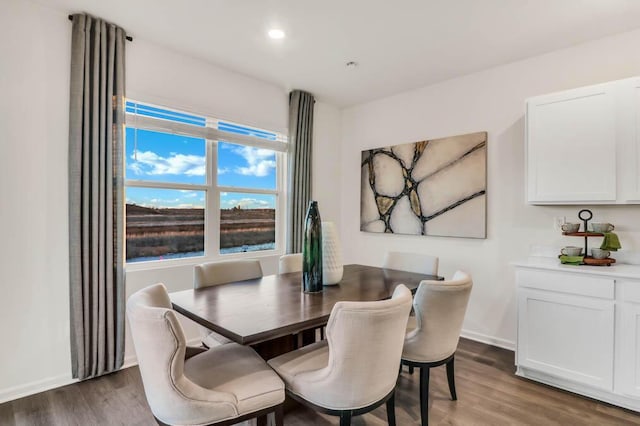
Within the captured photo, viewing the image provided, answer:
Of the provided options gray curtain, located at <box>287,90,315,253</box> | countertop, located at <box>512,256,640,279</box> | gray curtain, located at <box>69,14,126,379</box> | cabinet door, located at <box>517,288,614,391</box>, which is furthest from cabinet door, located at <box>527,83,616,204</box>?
gray curtain, located at <box>69,14,126,379</box>

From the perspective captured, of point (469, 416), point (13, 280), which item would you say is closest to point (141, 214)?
point (13, 280)

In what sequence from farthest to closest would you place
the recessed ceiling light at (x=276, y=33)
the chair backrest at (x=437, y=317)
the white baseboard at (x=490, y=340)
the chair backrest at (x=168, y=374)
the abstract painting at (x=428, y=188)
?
1. the abstract painting at (x=428, y=188)
2. the white baseboard at (x=490, y=340)
3. the recessed ceiling light at (x=276, y=33)
4. the chair backrest at (x=437, y=317)
5. the chair backrest at (x=168, y=374)

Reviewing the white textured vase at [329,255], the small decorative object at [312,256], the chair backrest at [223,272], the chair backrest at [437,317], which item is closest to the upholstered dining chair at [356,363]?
the chair backrest at [437,317]

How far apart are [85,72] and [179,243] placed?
1562 millimetres

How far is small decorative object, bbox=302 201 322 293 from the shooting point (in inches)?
82.7

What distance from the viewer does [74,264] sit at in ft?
8.06

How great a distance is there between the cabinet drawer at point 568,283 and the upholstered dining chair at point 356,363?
1.57 meters

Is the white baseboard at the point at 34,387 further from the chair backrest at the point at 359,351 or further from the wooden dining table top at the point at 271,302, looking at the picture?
the chair backrest at the point at 359,351

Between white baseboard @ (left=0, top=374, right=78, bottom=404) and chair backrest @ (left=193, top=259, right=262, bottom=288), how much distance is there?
1230mm

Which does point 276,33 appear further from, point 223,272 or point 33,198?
point 33,198

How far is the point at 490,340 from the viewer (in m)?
3.34

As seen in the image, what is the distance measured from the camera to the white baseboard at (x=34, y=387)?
2260 mm

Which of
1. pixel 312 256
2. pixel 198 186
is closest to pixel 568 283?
pixel 312 256

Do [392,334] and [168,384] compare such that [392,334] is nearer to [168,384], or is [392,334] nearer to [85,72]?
[168,384]
